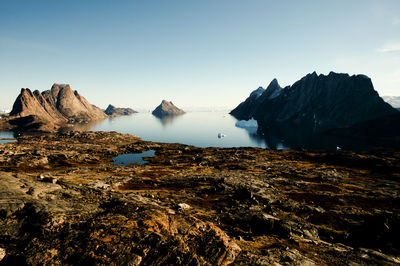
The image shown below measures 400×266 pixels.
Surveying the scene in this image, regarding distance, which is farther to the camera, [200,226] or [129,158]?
[129,158]

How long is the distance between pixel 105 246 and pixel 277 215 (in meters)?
24.7

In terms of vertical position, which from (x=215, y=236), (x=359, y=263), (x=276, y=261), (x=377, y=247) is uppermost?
(x=215, y=236)

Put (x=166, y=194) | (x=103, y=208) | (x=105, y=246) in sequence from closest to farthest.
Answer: (x=105, y=246)
(x=103, y=208)
(x=166, y=194)

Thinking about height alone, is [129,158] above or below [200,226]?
below

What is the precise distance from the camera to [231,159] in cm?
9400

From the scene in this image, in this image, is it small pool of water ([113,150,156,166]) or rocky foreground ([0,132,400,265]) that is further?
small pool of water ([113,150,156,166])

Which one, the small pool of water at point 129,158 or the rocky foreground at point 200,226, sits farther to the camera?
the small pool of water at point 129,158

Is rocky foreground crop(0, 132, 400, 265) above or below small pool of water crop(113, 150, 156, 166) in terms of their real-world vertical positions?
above

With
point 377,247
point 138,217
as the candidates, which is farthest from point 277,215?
point 138,217

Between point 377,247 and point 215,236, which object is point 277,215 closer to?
point 377,247

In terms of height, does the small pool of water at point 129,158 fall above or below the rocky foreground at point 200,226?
below

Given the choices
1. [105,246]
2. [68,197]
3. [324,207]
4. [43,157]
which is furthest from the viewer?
[43,157]

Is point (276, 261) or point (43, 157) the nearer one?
point (276, 261)

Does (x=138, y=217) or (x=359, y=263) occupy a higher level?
(x=138, y=217)
